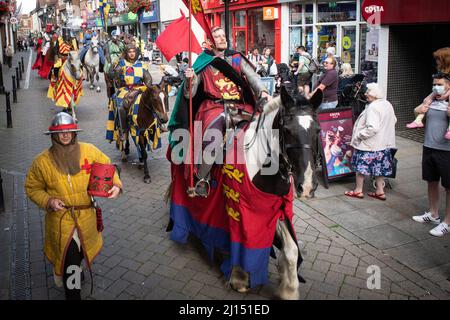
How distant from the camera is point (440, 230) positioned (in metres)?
5.86

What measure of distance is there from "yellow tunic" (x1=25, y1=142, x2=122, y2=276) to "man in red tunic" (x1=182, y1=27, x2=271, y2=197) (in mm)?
1260

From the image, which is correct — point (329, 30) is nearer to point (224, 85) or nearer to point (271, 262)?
point (224, 85)

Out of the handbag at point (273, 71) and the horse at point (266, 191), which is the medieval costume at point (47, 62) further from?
the horse at point (266, 191)

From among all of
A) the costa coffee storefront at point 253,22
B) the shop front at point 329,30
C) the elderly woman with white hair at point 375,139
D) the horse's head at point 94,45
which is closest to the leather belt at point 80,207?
the elderly woman with white hair at point 375,139

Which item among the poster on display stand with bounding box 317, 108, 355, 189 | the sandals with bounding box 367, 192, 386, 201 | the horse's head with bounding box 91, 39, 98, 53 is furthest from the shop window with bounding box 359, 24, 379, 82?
the horse's head with bounding box 91, 39, 98, 53

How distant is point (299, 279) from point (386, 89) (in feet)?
26.2

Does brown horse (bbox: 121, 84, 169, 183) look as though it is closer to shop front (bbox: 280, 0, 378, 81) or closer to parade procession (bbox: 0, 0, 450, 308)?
parade procession (bbox: 0, 0, 450, 308)

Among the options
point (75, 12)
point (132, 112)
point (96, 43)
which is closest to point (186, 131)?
point (132, 112)

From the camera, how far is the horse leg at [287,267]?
4.33m

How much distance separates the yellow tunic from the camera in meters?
4.09

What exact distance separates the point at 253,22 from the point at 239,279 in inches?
800

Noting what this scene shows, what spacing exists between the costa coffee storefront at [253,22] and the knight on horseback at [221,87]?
15207mm

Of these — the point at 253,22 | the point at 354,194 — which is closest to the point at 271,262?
the point at 354,194
